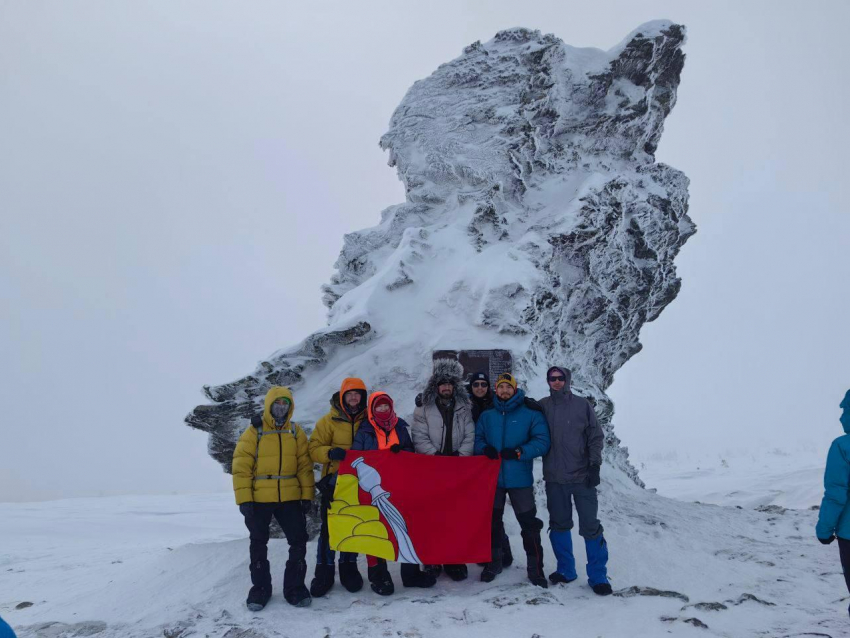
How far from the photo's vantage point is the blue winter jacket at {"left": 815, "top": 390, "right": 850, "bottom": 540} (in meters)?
3.80

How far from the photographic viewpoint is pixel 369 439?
5.52 meters

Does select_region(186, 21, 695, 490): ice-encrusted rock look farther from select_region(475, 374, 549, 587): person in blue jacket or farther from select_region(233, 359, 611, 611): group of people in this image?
select_region(475, 374, 549, 587): person in blue jacket

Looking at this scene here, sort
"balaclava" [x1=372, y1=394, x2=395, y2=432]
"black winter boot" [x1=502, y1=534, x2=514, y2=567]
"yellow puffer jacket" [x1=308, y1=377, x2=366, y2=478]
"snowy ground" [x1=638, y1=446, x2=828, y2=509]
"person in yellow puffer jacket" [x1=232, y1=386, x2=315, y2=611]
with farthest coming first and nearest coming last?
1. "snowy ground" [x1=638, y1=446, x2=828, y2=509]
2. "black winter boot" [x1=502, y1=534, x2=514, y2=567]
3. "yellow puffer jacket" [x1=308, y1=377, x2=366, y2=478]
4. "balaclava" [x1=372, y1=394, x2=395, y2=432]
5. "person in yellow puffer jacket" [x1=232, y1=386, x2=315, y2=611]

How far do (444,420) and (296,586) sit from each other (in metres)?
1.97

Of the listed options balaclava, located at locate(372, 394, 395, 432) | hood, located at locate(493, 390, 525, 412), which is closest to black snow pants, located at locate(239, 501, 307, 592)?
balaclava, located at locate(372, 394, 395, 432)

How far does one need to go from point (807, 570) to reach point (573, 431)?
10.4 ft

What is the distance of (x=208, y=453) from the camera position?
7484 millimetres

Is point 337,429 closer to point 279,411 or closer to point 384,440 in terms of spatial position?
point 384,440

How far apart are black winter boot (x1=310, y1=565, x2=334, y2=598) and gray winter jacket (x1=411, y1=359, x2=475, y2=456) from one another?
1.35 meters

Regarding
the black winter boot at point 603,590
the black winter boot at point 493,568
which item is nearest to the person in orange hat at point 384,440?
the black winter boot at point 493,568

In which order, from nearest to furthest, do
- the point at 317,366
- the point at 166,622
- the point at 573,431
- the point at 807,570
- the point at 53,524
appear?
the point at 166,622 < the point at 573,431 < the point at 807,570 < the point at 317,366 < the point at 53,524

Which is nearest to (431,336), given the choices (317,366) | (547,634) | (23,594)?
(317,366)

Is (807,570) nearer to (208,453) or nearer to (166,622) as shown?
(166,622)

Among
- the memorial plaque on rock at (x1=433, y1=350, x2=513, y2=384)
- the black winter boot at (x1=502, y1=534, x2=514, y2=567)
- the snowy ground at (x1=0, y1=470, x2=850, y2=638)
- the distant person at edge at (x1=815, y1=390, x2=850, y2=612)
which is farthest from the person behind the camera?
the memorial plaque on rock at (x1=433, y1=350, x2=513, y2=384)
